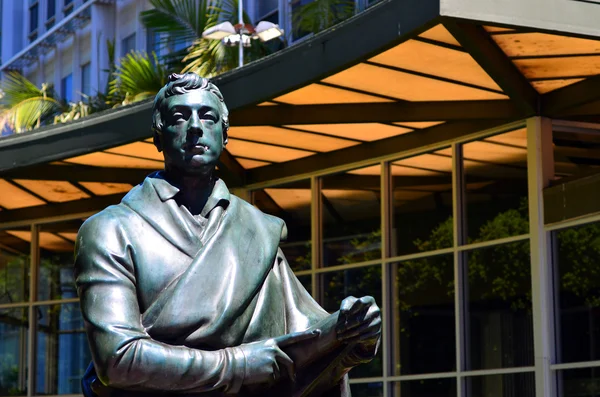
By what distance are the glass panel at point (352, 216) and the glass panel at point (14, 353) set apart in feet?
21.6

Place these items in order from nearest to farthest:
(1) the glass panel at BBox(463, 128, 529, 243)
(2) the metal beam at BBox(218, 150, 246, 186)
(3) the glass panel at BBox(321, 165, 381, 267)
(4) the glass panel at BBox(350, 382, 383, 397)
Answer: (1) the glass panel at BBox(463, 128, 529, 243)
(4) the glass panel at BBox(350, 382, 383, 397)
(3) the glass panel at BBox(321, 165, 381, 267)
(2) the metal beam at BBox(218, 150, 246, 186)

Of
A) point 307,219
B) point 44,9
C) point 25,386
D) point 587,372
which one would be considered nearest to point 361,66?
point 587,372

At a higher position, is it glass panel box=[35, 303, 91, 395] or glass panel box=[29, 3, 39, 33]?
glass panel box=[29, 3, 39, 33]

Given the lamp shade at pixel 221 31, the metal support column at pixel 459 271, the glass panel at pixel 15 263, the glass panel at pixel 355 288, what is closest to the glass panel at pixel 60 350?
the glass panel at pixel 15 263

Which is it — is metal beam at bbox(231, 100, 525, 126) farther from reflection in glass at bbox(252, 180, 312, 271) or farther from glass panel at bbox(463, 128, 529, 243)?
reflection in glass at bbox(252, 180, 312, 271)

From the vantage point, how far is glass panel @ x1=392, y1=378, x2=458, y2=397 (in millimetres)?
15711

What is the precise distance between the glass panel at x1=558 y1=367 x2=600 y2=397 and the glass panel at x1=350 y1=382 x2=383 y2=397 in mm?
3078

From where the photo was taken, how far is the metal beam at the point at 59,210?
2039cm

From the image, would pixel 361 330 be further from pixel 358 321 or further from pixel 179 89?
pixel 179 89

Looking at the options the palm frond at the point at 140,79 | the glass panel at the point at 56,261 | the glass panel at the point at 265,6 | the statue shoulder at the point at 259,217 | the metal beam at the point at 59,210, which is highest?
the glass panel at the point at 265,6

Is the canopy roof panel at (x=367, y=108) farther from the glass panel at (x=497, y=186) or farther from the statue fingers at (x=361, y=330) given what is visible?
the statue fingers at (x=361, y=330)

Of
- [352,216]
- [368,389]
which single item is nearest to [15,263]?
[352,216]

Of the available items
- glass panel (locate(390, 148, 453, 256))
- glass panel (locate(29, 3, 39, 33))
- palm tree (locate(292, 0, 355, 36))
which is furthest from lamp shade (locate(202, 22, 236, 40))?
glass panel (locate(29, 3, 39, 33))

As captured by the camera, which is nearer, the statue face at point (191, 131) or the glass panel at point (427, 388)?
the statue face at point (191, 131)
